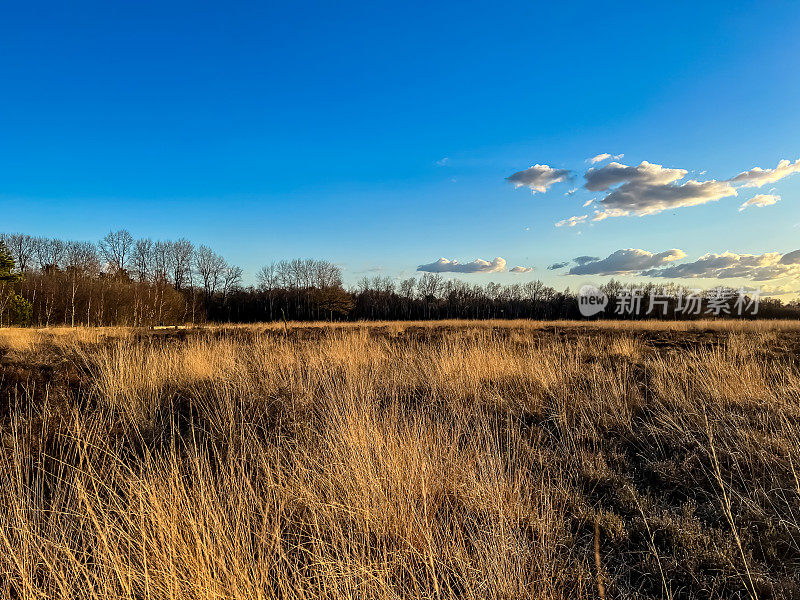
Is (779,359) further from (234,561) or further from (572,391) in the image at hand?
(234,561)

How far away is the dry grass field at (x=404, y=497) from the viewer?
83.3 inches

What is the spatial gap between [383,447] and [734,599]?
222cm

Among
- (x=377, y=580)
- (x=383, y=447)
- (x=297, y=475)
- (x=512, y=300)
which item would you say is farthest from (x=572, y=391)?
(x=512, y=300)

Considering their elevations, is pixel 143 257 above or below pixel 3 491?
above

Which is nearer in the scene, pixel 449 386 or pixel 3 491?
pixel 3 491

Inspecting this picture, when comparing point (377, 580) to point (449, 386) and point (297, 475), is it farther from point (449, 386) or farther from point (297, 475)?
point (449, 386)

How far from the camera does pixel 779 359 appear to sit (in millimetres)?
8711

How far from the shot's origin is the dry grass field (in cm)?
212

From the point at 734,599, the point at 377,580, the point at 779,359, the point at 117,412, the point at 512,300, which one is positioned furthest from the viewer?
the point at 512,300

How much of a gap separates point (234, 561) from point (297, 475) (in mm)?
1074

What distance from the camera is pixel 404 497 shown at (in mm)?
2615

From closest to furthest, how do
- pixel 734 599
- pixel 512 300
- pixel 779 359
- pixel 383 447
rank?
pixel 734 599 → pixel 383 447 → pixel 779 359 → pixel 512 300

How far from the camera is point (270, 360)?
7.32 metres

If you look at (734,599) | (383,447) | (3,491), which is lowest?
(734,599)
